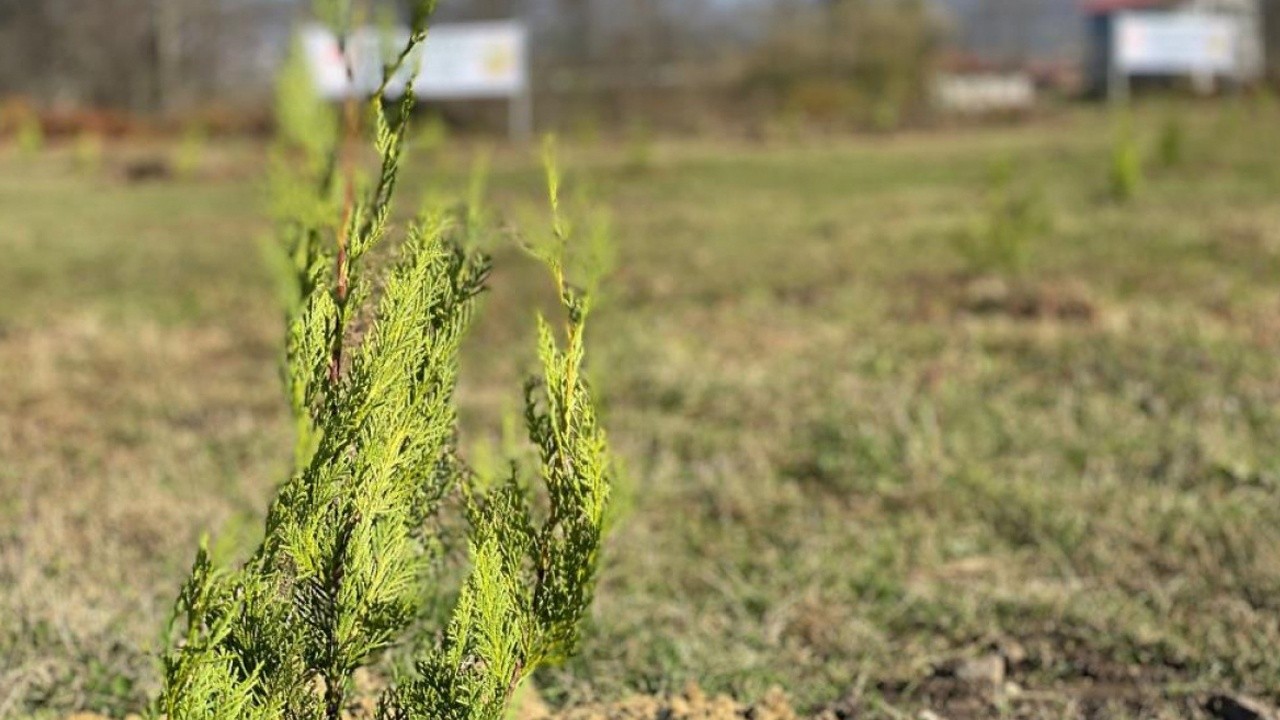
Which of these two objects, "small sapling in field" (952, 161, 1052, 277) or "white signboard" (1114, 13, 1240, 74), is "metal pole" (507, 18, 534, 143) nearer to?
"white signboard" (1114, 13, 1240, 74)

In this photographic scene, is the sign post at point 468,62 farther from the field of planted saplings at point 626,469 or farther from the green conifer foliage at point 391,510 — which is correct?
the green conifer foliage at point 391,510

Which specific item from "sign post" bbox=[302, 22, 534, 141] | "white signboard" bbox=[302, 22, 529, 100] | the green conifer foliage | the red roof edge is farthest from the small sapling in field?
the red roof edge

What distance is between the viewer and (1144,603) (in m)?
2.78

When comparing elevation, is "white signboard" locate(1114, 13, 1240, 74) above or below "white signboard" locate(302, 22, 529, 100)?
below

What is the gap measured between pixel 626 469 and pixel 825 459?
67.0 inches


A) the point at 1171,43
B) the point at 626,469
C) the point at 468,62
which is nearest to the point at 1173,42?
the point at 1171,43

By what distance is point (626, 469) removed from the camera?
223 centimetres

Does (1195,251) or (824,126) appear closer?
(1195,251)

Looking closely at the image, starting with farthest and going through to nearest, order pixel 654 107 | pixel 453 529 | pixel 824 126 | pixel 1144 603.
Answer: pixel 654 107 → pixel 824 126 → pixel 1144 603 → pixel 453 529

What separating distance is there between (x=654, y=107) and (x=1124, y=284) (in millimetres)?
20634

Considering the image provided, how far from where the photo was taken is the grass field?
8.14 ft

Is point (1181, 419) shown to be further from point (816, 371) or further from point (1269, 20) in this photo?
point (1269, 20)

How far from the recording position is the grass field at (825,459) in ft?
8.14

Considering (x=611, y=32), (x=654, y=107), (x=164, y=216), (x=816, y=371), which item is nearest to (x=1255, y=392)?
(x=816, y=371)
